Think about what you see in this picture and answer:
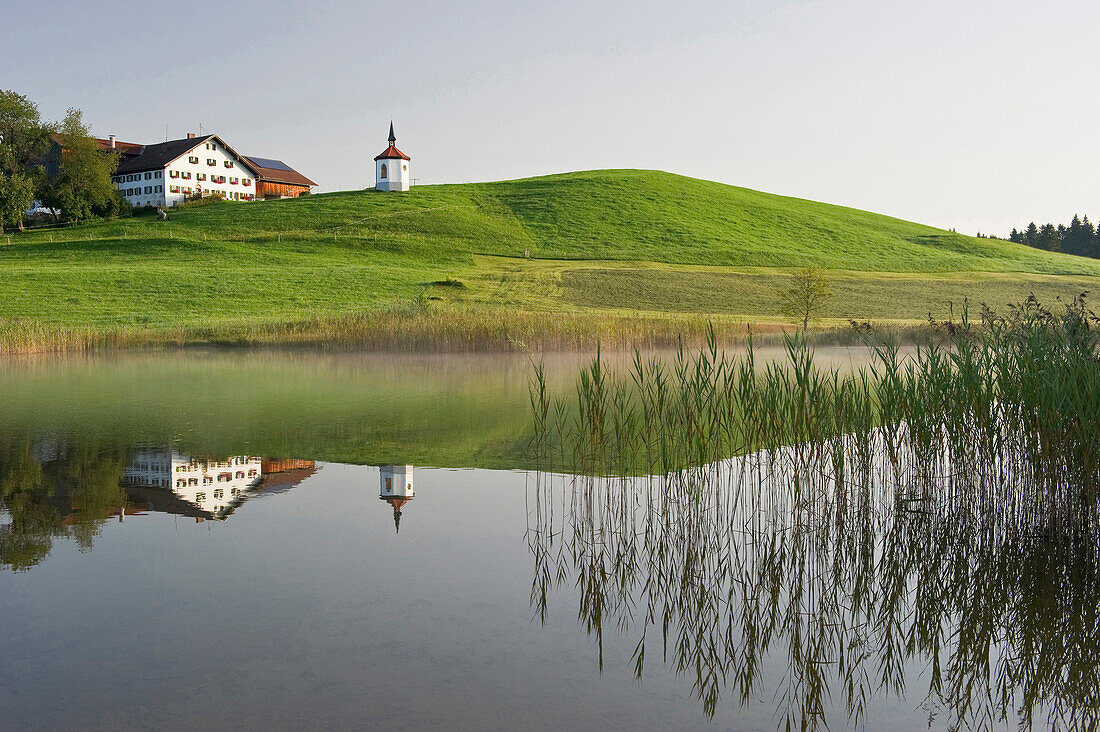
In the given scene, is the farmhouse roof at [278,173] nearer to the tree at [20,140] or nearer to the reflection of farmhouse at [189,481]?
the tree at [20,140]

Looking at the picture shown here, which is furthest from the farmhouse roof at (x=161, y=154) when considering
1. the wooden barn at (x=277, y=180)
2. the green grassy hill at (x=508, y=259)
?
the green grassy hill at (x=508, y=259)

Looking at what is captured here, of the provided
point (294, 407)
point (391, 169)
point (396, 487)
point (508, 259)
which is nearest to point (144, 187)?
point (391, 169)

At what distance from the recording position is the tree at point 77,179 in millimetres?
75438

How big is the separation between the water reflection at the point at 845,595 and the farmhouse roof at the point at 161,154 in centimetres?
9467

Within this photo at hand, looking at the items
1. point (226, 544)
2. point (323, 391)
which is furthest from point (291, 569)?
point (323, 391)

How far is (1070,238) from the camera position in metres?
113

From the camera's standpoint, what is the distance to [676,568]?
753 centimetres

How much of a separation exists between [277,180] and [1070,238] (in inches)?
3876

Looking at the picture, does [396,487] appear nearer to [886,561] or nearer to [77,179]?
[886,561]

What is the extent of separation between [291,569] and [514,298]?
40.0 meters

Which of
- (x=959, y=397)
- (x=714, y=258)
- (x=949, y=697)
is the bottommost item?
(x=949, y=697)

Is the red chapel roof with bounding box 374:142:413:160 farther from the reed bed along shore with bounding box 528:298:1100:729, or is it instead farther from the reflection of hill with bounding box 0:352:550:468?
the reed bed along shore with bounding box 528:298:1100:729

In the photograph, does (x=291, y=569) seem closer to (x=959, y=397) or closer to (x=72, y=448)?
(x=959, y=397)

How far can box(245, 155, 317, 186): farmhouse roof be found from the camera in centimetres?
11081
